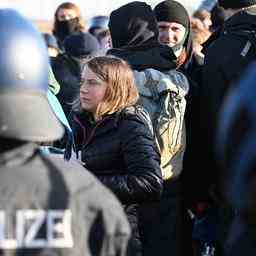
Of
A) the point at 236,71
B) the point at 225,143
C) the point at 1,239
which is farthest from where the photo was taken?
the point at 236,71

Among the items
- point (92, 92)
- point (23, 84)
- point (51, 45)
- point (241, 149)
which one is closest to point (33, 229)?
point (23, 84)

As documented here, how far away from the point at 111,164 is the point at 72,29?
5464 mm

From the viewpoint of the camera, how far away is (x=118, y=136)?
5.12 meters

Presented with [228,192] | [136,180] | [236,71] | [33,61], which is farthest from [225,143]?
[236,71]

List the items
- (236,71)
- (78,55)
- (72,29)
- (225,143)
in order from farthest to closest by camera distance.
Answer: (72,29)
(78,55)
(236,71)
(225,143)

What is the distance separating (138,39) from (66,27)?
14.9 feet

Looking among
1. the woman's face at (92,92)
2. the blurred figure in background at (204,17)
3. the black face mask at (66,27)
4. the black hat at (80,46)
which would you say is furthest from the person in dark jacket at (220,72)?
the black face mask at (66,27)

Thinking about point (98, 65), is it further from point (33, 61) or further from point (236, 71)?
point (33, 61)

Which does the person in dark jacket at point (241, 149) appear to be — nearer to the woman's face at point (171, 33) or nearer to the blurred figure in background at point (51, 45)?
the woman's face at point (171, 33)

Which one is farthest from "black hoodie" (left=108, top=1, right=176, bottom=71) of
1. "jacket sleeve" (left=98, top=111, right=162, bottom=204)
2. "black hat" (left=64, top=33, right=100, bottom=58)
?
"black hat" (left=64, top=33, right=100, bottom=58)

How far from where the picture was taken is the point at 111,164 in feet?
16.8

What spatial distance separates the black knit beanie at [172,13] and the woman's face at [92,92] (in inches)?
60.4

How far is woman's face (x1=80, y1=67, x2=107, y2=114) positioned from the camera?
17.3 feet

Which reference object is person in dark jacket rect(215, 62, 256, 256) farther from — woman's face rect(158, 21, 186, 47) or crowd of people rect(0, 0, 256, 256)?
woman's face rect(158, 21, 186, 47)
